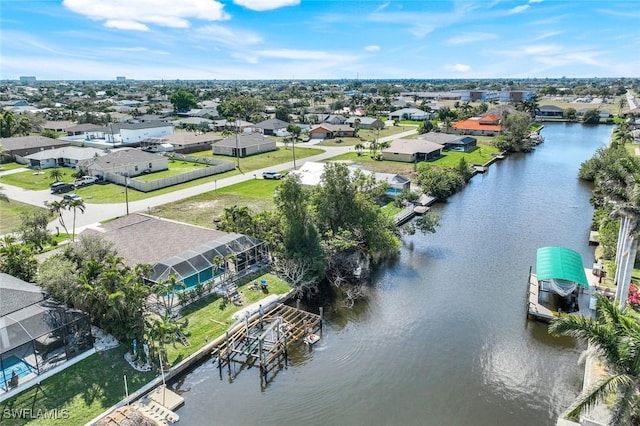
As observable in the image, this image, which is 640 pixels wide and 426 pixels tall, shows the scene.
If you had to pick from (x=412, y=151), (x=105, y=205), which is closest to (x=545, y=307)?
(x=105, y=205)

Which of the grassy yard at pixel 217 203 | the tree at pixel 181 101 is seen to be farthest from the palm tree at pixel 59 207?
the tree at pixel 181 101

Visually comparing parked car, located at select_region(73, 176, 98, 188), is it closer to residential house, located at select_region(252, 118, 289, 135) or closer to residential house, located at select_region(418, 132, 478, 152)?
residential house, located at select_region(252, 118, 289, 135)

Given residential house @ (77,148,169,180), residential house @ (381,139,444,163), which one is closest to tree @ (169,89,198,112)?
residential house @ (77,148,169,180)

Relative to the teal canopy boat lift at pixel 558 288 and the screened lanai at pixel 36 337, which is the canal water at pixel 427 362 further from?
the screened lanai at pixel 36 337

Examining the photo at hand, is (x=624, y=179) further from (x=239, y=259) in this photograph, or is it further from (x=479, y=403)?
(x=239, y=259)

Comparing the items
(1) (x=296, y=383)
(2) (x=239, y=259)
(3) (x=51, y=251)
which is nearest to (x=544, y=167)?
(2) (x=239, y=259)

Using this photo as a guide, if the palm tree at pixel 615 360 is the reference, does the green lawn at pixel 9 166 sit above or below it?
below
